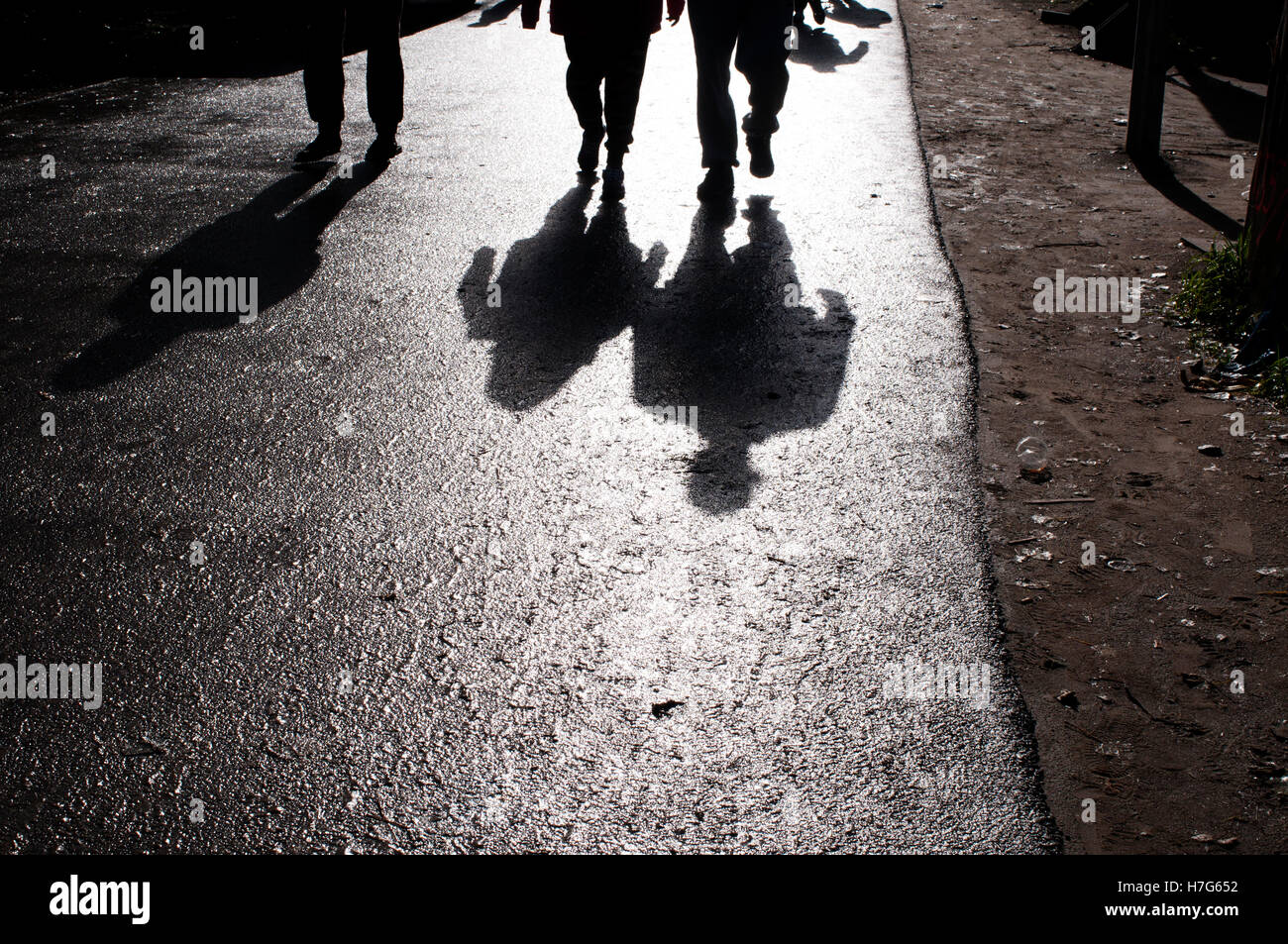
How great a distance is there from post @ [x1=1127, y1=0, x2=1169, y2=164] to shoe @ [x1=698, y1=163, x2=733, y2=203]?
311 centimetres

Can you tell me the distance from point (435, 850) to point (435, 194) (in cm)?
584

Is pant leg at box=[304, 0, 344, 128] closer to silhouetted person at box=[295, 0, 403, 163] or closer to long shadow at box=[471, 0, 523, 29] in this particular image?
silhouetted person at box=[295, 0, 403, 163]

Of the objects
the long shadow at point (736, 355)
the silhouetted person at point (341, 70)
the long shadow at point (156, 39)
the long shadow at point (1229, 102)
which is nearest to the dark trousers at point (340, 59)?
the silhouetted person at point (341, 70)

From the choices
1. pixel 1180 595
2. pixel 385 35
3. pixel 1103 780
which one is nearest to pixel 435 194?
pixel 385 35

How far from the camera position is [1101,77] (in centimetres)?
1220

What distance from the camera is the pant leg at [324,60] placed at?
8203mm

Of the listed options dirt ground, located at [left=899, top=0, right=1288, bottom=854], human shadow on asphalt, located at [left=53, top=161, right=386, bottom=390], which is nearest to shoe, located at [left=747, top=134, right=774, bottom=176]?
dirt ground, located at [left=899, top=0, right=1288, bottom=854]

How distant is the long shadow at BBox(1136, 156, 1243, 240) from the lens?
283 inches

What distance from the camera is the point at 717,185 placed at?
24.9 ft

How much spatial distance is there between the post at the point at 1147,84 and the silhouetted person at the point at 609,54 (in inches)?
131

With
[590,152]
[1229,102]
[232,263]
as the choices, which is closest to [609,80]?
[590,152]

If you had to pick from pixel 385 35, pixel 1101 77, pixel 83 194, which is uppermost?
pixel 385 35
